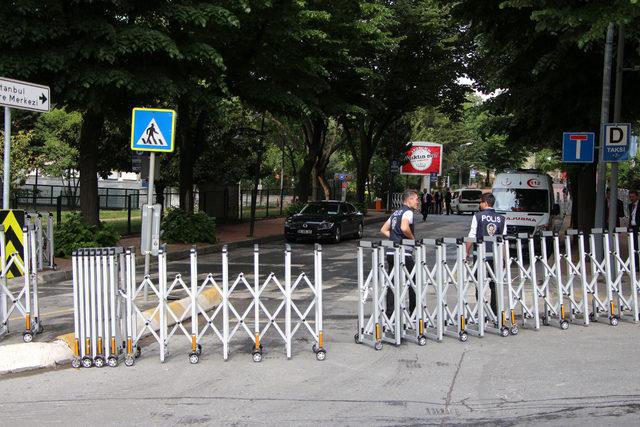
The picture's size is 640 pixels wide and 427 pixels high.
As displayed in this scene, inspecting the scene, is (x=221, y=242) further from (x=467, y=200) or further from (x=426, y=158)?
(x=426, y=158)

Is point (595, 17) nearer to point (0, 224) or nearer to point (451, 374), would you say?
point (451, 374)

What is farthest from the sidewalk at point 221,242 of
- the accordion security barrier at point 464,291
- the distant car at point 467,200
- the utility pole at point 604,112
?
the distant car at point 467,200

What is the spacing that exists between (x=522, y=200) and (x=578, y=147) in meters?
8.22

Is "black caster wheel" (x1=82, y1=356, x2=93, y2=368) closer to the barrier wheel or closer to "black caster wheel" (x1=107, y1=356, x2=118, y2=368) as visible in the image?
the barrier wheel

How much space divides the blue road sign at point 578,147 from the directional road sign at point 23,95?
30.7 feet

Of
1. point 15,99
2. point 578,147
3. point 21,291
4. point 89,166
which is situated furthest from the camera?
point 89,166

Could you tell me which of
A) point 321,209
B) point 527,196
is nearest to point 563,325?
point 527,196

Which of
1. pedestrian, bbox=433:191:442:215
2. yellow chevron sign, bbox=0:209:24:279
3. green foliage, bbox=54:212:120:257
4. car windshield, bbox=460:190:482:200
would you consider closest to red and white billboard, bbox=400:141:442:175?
pedestrian, bbox=433:191:442:215

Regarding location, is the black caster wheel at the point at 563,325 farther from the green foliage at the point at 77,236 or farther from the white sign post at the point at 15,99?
the green foliage at the point at 77,236

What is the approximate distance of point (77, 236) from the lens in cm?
1616

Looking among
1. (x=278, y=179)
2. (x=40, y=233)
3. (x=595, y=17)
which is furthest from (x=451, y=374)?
(x=278, y=179)

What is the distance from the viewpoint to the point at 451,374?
22.2ft

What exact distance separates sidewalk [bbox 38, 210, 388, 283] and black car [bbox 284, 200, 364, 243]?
1388 mm

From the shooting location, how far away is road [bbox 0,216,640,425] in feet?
18.0
